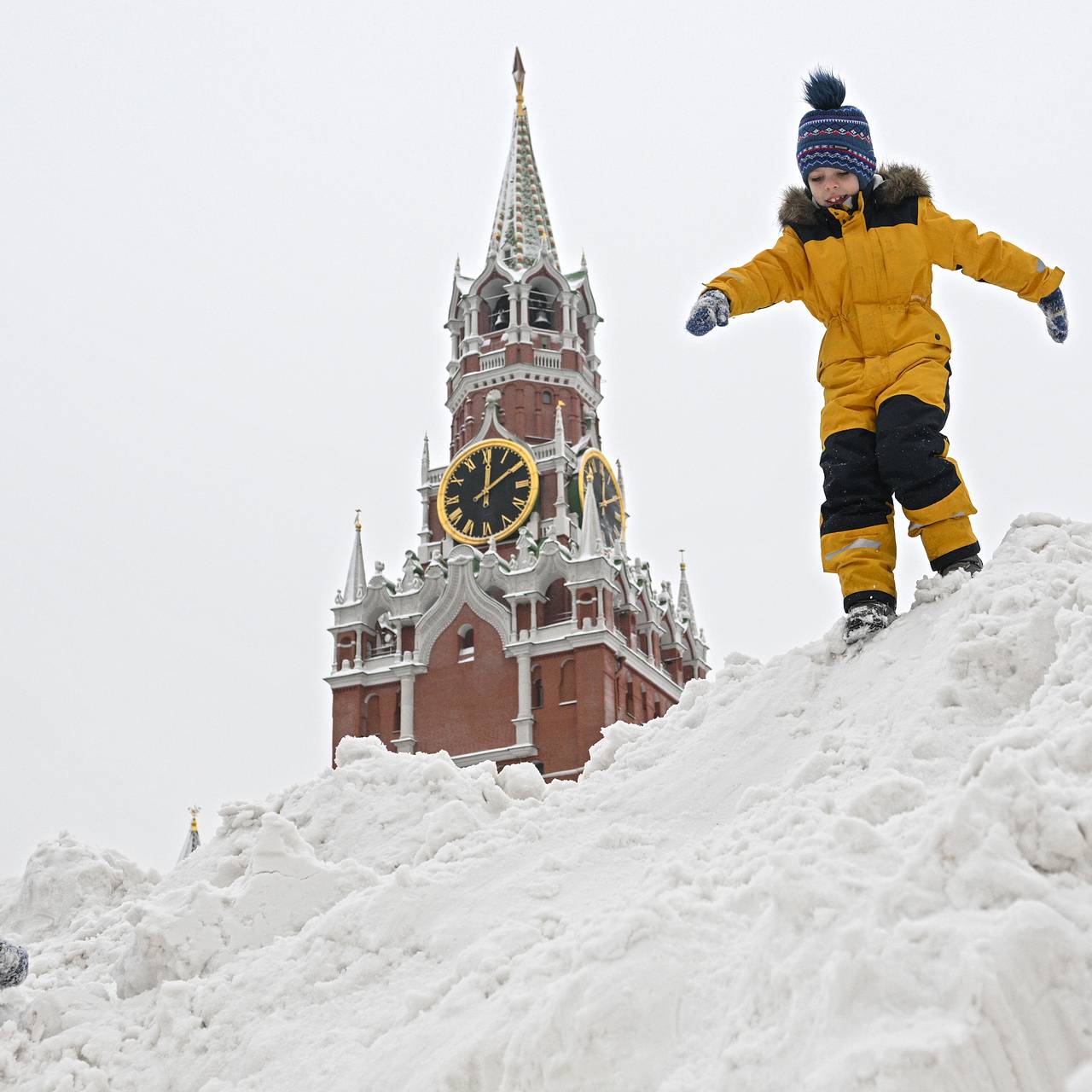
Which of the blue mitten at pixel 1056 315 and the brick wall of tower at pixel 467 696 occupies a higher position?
the brick wall of tower at pixel 467 696

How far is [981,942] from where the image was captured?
7.45 ft

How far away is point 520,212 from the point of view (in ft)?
146

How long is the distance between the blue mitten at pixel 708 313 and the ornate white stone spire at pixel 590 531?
28420mm

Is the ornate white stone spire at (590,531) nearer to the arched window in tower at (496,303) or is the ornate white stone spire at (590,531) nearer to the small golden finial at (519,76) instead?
the arched window in tower at (496,303)

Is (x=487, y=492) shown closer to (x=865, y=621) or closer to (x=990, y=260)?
(x=990, y=260)

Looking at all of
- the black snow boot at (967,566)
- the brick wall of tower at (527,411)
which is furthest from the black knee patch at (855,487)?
the brick wall of tower at (527,411)

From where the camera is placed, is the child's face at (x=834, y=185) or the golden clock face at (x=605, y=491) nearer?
the child's face at (x=834, y=185)

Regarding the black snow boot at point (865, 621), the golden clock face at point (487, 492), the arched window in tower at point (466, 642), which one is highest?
the golden clock face at point (487, 492)

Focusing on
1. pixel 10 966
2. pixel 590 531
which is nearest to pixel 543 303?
pixel 590 531

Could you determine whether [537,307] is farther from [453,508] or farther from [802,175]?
[802,175]

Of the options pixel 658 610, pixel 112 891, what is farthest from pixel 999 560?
pixel 658 610

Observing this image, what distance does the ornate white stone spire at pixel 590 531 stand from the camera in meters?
34.2

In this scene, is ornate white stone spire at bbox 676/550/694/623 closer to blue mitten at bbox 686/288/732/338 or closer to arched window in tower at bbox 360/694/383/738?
arched window in tower at bbox 360/694/383/738

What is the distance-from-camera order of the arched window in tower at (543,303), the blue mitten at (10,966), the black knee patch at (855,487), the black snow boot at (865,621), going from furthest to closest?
the arched window in tower at (543,303) → the black knee patch at (855,487) → the black snow boot at (865,621) → the blue mitten at (10,966)
